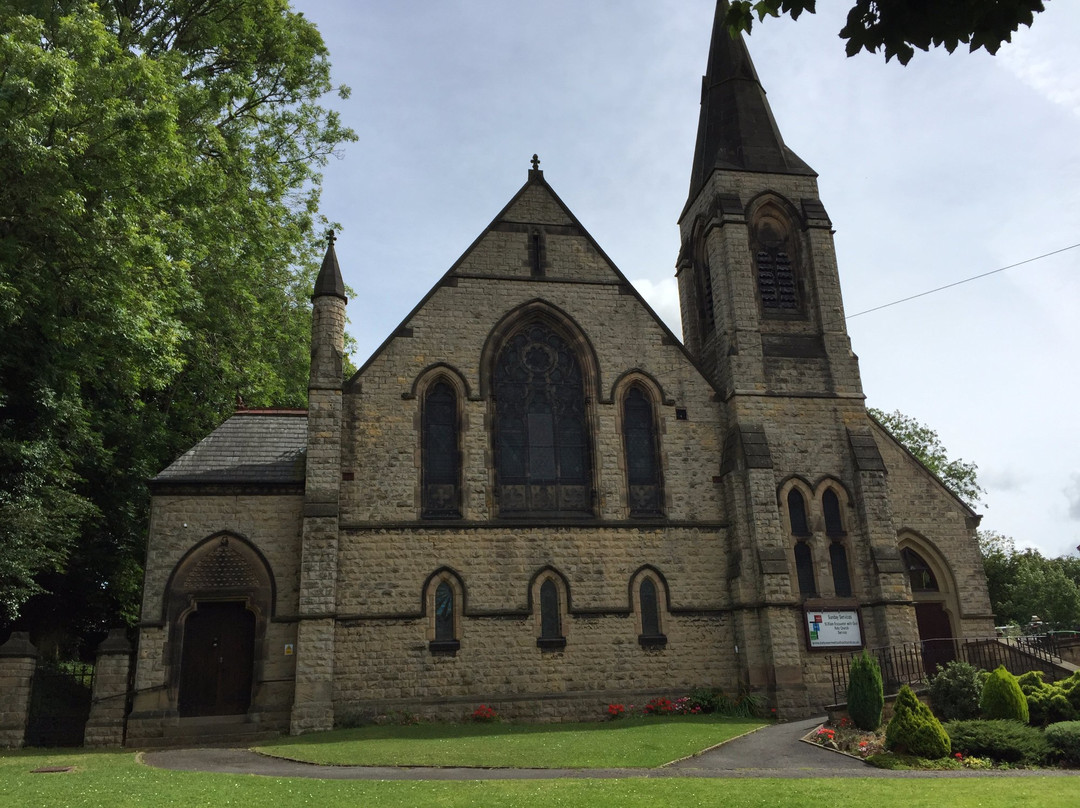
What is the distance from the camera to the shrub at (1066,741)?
1222cm

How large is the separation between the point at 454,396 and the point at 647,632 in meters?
6.89

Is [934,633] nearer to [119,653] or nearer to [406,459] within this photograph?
[406,459]

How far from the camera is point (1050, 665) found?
18000 millimetres

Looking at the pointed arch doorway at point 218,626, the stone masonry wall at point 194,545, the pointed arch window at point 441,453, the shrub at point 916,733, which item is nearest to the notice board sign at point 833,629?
the shrub at point 916,733

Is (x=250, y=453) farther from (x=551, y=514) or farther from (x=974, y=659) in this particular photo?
(x=974, y=659)

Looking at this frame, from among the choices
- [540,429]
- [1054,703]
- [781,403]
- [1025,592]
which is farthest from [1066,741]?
[1025,592]

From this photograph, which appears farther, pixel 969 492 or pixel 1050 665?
pixel 969 492

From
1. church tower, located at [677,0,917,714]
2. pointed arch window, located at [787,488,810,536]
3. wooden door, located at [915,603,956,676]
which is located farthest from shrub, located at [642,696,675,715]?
wooden door, located at [915,603,956,676]

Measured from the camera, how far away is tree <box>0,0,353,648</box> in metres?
16.8

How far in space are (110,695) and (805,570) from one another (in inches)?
583

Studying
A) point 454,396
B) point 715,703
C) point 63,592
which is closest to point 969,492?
point 715,703

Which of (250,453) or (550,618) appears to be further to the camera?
(250,453)

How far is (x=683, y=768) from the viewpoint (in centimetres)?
1193

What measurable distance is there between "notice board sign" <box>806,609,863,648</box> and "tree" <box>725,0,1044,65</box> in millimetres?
15658
